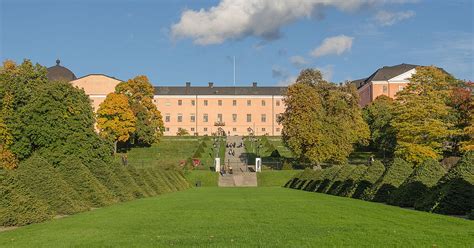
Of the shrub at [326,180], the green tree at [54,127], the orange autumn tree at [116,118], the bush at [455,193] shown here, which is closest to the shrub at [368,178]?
the shrub at [326,180]

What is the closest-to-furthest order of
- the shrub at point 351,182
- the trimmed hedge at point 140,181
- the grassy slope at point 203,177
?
the shrub at point 351,182 → the trimmed hedge at point 140,181 → the grassy slope at point 203,177

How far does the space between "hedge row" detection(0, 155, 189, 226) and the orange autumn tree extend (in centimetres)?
4451

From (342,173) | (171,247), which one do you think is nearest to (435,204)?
(171,247)

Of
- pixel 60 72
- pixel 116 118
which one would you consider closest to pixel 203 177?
pixel 116 118

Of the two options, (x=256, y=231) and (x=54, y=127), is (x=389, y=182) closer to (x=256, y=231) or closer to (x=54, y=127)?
(x=256, y=231)

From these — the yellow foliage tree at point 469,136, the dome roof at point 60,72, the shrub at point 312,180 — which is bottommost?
the shrub at point 312,180

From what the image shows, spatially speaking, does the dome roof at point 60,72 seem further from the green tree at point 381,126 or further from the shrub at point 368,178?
the shrub at point 368,178

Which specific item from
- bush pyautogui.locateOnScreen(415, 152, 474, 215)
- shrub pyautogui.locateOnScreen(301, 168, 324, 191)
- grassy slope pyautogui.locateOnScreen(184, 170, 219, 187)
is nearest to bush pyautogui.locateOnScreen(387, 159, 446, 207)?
bush pyautogui.locateOnScreen(415, 152, 474, 215)

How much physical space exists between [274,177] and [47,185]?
40929 mm

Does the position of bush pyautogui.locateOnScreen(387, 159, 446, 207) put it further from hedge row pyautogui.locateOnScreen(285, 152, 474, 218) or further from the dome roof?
the dome roof

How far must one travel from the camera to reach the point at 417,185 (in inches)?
766

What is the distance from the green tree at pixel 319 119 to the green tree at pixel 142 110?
23890 millimetres

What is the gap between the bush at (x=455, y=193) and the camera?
15.8 meters

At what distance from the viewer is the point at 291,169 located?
2398 inches
